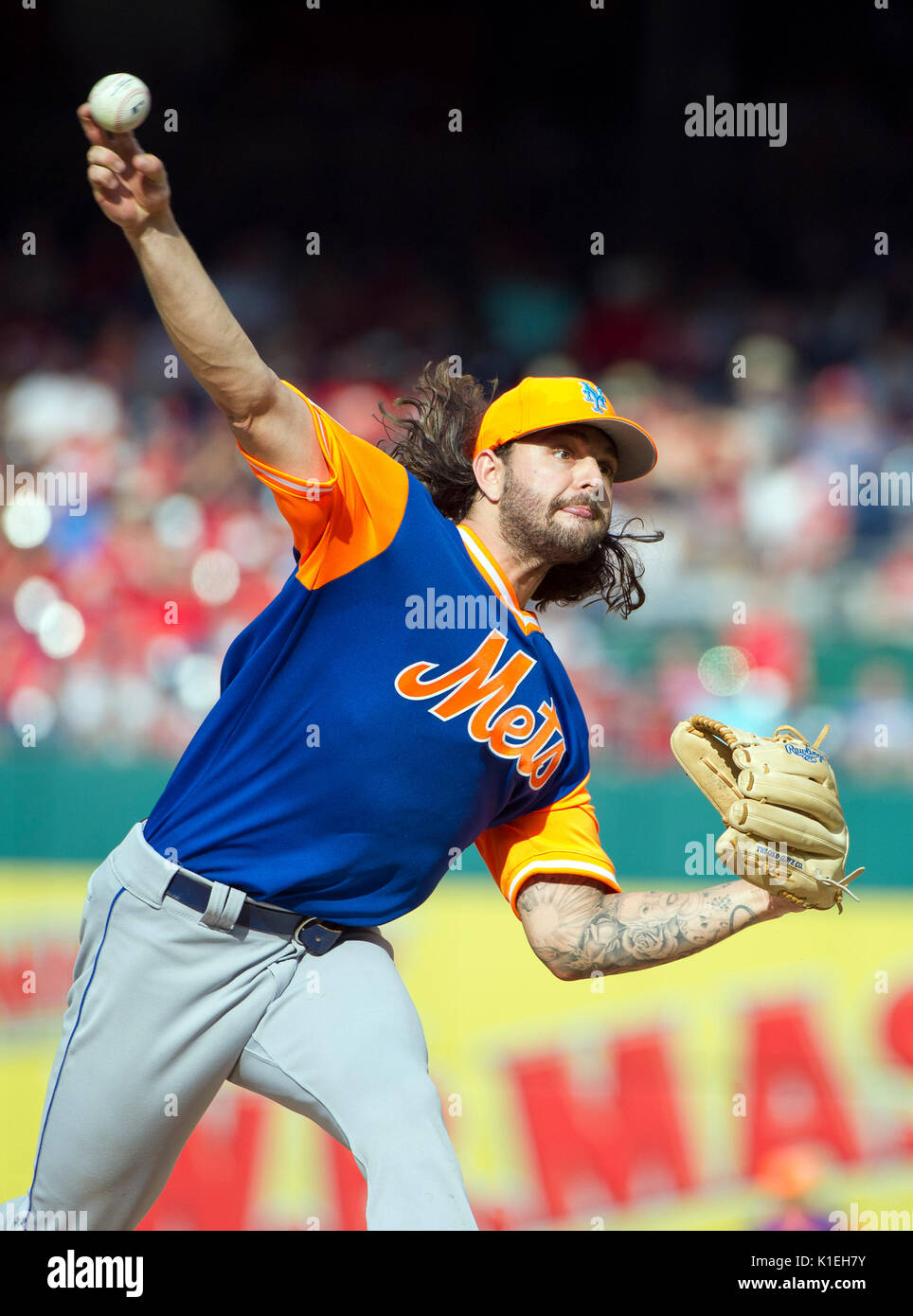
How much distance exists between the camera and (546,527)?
222 centimetres

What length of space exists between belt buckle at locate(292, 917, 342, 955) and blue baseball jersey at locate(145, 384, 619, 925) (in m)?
0.02

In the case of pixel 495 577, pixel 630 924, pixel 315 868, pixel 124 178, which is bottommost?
pixel 630 924

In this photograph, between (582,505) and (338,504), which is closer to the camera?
(338,504)

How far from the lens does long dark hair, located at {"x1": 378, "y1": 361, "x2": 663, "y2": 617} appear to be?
8.08 feet

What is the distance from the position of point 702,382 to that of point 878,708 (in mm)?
1845

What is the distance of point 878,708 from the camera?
4.08 m

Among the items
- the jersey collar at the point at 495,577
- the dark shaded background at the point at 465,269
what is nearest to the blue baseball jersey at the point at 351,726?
the jersey collar at the point at 495,577

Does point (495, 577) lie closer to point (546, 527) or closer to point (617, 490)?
point (546, 527)

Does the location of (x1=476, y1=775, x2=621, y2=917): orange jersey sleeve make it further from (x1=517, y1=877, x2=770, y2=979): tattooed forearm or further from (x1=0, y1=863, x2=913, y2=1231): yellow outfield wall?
(x1=0, y1=863, x2=913, y2=1231): yellow outfield wall

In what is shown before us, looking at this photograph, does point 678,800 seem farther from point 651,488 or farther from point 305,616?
point 305,616

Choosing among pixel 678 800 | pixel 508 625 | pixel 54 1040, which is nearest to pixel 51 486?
pixel 54 1040

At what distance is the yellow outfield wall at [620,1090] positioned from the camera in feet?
11.5

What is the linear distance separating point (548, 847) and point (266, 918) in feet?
1.59

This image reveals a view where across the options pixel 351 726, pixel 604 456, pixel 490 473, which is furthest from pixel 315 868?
pixel 604 456
